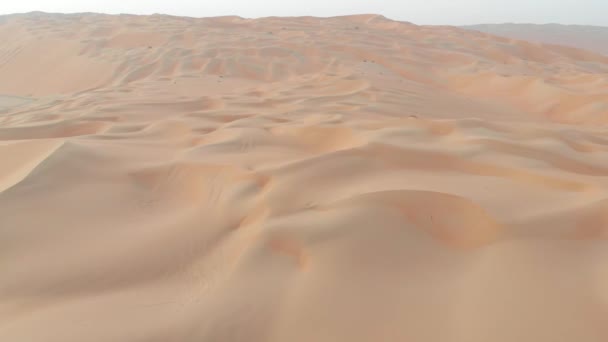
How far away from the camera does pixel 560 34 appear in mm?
31062

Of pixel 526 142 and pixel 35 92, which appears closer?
pixel 526 142

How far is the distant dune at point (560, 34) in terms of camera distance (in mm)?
27188

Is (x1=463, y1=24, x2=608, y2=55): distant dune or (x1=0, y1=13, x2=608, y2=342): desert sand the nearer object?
(x1=0, y1=13, x2=608, y2=342): desert sand

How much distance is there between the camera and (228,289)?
3.17 feet

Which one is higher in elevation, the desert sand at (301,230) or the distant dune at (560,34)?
the distant dune at (560,34)

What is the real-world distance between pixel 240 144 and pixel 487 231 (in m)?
1.28

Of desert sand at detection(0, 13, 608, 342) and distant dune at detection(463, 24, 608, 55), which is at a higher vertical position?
distant dune at detection(463, 24, 608, 55)

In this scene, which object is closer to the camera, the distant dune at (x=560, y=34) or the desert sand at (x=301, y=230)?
the desert sand at (x=301, y=230)

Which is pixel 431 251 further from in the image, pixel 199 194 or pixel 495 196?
pixel 199 194

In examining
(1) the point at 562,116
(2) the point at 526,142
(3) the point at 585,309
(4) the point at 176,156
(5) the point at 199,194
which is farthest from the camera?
(1) the point at 562,116

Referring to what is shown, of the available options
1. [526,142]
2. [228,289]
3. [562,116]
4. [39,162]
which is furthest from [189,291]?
[562,116]

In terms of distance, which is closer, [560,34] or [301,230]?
[301,230]

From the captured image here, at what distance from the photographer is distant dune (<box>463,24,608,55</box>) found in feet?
89.2

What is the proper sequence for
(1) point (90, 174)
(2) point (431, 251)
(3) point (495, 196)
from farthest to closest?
(1) point (90, 174) → (3) point (495, 196) → (2) point (431, 251)
